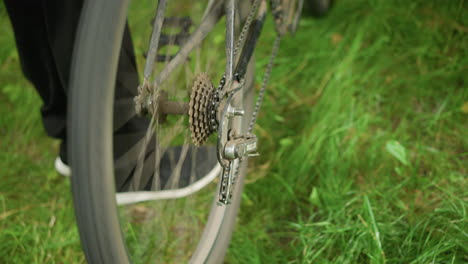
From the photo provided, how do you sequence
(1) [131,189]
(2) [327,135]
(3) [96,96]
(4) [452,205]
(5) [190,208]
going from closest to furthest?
(3) [96,96] → (1) [131,189] → (4) [452,205] → (5) [190,208] → (2) [327,135]

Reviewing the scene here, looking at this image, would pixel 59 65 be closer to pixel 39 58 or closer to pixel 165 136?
pixel 39 58

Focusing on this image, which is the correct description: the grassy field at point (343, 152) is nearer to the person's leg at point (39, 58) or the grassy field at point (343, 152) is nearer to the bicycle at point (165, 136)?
the bicycle at point (165, 136)

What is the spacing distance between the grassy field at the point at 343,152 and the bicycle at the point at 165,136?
0.20 metres

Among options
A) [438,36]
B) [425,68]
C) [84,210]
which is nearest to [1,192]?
[84,210]

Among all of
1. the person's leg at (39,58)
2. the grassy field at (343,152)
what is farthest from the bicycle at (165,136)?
the person's leg at (39,58)

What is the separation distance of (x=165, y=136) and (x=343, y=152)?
758 mm

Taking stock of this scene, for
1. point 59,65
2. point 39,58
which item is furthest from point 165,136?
point 39,58

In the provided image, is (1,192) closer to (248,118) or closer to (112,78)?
(248,118)

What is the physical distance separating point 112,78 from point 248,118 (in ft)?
2.28

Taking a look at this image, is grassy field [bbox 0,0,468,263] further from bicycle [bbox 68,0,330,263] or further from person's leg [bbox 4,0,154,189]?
person's leg [bbox 4,0,154,189]

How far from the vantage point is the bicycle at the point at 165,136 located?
2.27 ft

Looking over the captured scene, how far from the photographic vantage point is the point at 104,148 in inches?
27.4

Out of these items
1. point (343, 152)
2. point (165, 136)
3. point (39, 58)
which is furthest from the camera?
point (343, 152)

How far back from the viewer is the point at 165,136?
3.43 ft
